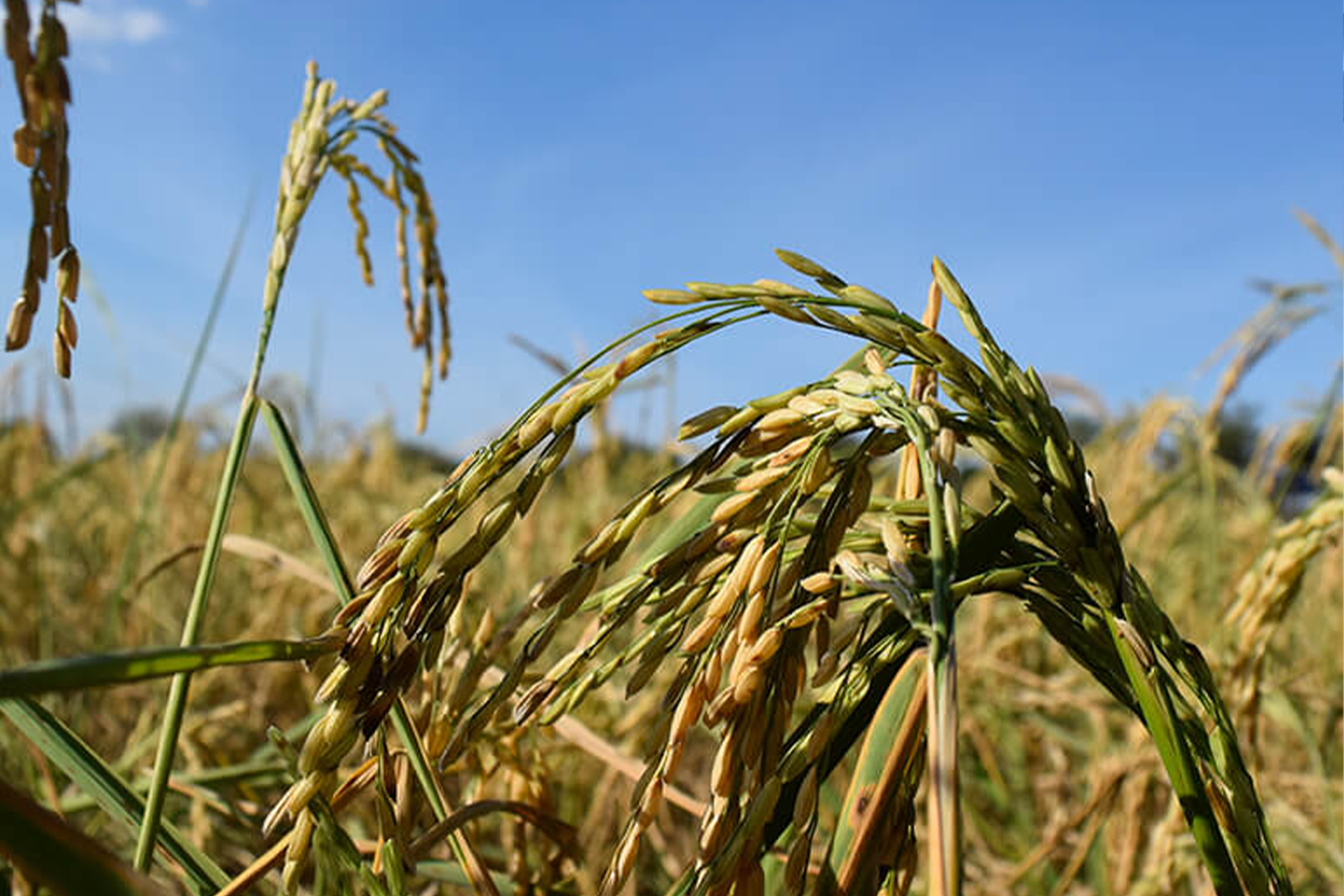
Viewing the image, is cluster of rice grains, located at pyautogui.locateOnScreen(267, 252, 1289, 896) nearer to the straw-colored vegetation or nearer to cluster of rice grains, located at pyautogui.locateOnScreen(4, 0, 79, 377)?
the straw-colored vegetation

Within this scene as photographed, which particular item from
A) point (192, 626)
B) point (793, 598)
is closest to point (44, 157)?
point (192, 626)

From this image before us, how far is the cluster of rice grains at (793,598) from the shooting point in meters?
0.50

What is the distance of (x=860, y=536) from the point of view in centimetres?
65

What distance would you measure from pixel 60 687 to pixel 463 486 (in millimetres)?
181

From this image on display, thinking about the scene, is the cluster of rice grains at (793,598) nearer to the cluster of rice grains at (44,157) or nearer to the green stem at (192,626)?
the green stem at (192,626)

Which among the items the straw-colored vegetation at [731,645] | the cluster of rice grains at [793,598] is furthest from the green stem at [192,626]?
the cluster of rice grains at [793,598]

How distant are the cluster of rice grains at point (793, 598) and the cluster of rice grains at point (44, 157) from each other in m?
0.26

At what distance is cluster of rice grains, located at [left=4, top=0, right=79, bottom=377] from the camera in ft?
1.83

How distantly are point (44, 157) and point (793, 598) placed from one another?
17.6 inches

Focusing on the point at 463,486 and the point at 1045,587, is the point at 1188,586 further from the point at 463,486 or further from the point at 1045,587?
the point at 463,486

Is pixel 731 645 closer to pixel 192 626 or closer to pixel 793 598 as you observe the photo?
pixel 793 598

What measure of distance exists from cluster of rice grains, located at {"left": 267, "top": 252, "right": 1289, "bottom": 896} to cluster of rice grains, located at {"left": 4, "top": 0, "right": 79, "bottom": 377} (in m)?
0.26

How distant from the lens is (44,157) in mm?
579

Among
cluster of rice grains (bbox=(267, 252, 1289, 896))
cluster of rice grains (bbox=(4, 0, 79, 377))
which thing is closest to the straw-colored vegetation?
cluster of rice grains (bbox=(267, 252, 1289, 896))
